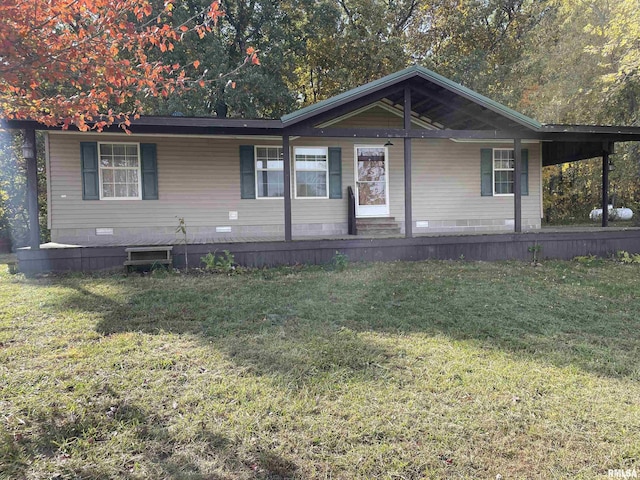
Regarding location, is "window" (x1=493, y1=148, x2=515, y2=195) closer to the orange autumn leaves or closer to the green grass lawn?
the green grass lawn

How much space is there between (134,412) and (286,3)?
14.4 meters

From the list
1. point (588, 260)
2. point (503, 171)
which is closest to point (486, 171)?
point (503, 171)

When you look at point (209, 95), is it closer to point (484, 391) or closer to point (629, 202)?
point (484, 391)

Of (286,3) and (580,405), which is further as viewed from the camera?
(286,3)

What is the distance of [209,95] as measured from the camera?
1309cm

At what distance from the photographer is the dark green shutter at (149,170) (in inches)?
357

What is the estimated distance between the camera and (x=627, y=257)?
327 inches

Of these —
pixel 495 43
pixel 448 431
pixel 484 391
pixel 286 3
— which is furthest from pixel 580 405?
pixel 495 43

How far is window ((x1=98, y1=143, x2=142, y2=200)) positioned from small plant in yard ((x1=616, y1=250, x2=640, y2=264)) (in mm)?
10174

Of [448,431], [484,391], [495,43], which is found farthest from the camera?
[495,43]

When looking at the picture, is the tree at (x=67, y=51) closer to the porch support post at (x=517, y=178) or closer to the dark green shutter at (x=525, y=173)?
the porch support post at (x=517, y=178)

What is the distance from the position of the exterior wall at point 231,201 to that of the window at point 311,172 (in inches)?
6.7

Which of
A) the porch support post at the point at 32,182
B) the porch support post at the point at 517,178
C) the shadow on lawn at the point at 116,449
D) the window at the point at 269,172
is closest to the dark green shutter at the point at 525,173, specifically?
the porch support post at the point at 517,178

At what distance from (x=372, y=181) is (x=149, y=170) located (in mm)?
5203
